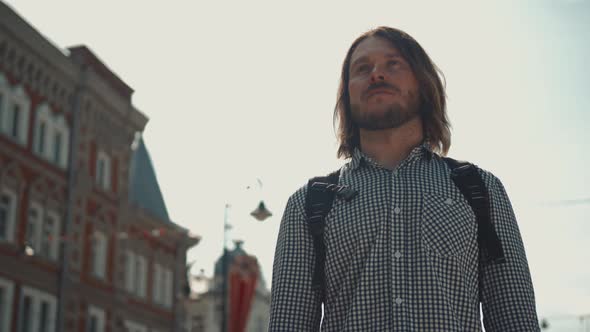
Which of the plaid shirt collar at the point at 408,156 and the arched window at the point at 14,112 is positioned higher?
the arched window at the point at 14,112

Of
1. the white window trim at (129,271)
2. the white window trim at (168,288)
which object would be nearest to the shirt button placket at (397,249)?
the white window trim at (129,271)

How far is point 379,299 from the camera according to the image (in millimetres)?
3172

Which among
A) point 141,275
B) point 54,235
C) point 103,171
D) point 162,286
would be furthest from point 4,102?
point 162,286

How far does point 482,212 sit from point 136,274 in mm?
32701

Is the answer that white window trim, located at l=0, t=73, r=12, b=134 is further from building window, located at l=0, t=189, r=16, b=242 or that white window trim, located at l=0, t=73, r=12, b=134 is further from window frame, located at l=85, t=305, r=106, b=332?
window frame, located at l=85, t=305, r=106, b=332

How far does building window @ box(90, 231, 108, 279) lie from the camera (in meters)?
31.2

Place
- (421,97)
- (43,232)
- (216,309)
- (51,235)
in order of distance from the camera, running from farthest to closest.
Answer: (216,309), (51,235), (43,232), (421,97)

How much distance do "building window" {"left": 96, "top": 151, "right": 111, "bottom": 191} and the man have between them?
2917 cm

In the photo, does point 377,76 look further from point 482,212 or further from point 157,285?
point 157,285

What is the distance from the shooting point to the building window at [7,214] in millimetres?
25984

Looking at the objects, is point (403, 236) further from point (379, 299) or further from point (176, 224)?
point (176, 224)

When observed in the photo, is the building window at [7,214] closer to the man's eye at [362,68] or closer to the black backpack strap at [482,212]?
the man's eye at [362,68]

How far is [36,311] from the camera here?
27.2 meters

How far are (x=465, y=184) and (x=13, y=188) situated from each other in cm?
2479
